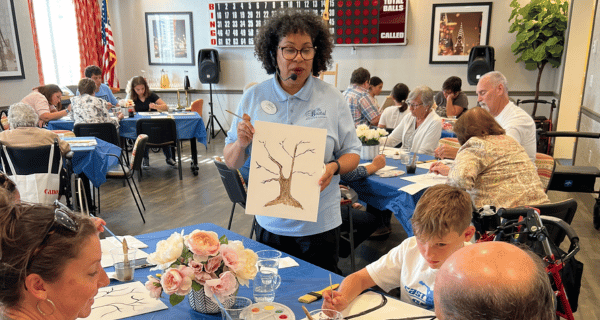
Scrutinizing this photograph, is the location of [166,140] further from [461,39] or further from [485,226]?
[461,39]

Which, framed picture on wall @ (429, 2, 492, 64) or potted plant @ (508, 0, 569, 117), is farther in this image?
framed picture on wall @ (429, 2, 492, 64)

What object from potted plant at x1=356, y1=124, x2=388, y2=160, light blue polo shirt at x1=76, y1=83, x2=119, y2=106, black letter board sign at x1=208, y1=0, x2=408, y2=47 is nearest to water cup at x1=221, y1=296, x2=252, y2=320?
potted plant at x1=356, y1=124, x2=388, y2=160

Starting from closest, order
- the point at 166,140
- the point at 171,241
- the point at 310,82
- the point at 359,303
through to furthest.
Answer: the point at 171,241 → the point at 359,303 → the point at 310,82 → the point at 166,140

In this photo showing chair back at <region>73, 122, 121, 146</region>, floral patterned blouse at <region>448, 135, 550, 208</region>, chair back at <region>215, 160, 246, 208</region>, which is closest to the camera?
floral patterned blouse at <region>448, 135, 550, 208</region>

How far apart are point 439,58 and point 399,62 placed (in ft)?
2.57

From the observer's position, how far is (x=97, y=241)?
1105mm

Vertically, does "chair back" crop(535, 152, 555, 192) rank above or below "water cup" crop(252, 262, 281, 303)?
below

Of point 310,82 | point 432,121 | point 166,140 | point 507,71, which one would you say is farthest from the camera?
point 507,71

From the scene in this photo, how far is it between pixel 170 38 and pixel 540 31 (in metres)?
7.63

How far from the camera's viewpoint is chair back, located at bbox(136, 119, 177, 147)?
6103 millimetres

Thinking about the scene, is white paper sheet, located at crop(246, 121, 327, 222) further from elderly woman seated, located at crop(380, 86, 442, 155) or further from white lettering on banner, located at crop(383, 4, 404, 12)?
white lettering on banner, located at crop(383, 4, 404, 12)

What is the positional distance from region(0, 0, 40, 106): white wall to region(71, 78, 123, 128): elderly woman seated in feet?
7.62

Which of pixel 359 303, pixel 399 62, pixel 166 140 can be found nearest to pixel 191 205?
pixel 166 140

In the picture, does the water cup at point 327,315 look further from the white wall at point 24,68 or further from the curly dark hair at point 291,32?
the white wall at point 24,68
